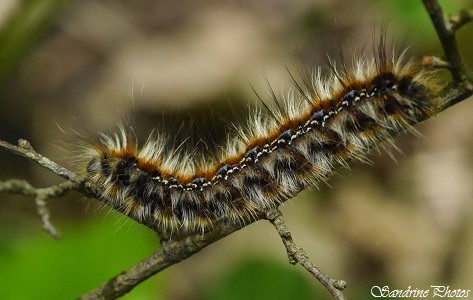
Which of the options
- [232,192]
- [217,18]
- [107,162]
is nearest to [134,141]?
[107,162]

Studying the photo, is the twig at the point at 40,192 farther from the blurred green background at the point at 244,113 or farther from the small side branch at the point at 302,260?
the blurred green background at the point at 244,113

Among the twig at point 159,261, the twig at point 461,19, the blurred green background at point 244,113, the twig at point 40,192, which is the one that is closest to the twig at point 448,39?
the twig at point 461,19

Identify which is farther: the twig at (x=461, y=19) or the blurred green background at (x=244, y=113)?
the blurred green background at (x=244, y=113)

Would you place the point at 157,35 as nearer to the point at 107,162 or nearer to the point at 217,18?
the point at 217,18

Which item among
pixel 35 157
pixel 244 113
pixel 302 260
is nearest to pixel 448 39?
pixel 302 260

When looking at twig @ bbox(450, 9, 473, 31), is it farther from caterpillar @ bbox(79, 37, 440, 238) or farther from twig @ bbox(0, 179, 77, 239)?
twig @ bbox(0, 179, 77, 239)

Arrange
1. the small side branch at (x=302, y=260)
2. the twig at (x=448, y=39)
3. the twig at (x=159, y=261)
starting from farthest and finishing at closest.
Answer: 1. the twig at (x=159, y=261)
2. the small side branch at (x=302, y=260)
3. the twig at (x=448, y=39)

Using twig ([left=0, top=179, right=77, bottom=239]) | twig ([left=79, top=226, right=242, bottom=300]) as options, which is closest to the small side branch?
twig ([left=79, top=226, right=242, bottom=300])
